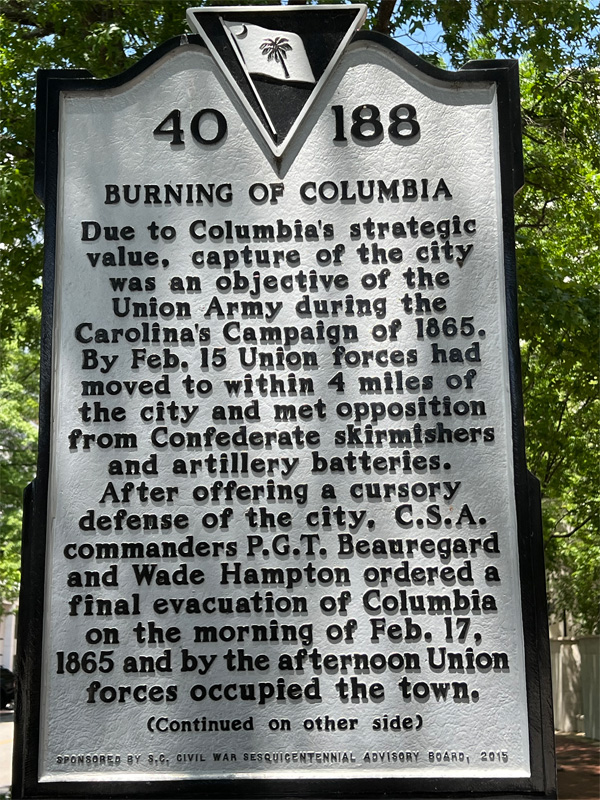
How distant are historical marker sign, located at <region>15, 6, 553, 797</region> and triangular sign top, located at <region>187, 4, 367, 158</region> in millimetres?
14

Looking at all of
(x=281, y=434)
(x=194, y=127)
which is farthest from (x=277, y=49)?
(x=281, y=434)

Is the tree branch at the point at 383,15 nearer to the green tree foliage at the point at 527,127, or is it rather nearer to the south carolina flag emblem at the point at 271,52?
the green tree foliage at the point at 527,127

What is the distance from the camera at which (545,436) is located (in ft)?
51.3

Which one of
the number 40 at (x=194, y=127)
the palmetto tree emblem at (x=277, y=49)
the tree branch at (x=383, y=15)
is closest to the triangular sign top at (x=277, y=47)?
the palmetto tree emblem at (x=277, y=49)

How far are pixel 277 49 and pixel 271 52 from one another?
4 centimetres

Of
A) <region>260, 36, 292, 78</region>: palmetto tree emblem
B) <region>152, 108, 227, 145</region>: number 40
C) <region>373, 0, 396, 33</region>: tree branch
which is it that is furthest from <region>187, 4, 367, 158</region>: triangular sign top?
<region>373, 0, 396, 33</region>: tree branch

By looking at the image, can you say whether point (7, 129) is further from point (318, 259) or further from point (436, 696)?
point (436, 696)

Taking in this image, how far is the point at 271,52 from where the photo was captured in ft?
14.8

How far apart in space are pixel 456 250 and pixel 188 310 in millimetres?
1314

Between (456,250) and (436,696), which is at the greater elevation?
(456,250)

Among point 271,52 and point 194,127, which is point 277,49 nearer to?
point 271,52

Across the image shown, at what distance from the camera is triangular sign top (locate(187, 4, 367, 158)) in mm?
4465

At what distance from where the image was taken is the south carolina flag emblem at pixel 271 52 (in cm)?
448

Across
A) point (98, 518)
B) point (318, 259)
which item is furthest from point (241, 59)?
point (98, 518)
